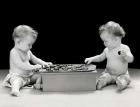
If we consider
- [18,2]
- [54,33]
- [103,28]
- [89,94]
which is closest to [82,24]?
[54,33]

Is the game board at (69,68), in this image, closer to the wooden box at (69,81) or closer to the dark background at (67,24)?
the wooden box at (69,81)

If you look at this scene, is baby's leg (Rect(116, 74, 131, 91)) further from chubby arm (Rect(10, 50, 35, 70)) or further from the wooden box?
chubby arm (Rect(10, 50, 35, 70))

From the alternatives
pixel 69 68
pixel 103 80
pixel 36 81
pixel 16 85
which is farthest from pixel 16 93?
pixel 103 80

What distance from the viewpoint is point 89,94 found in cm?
197

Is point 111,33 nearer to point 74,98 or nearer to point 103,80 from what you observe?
point 103,80

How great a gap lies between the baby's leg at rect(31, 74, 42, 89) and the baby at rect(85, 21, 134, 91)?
262 millimetres

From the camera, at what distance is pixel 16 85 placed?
79.3 inches

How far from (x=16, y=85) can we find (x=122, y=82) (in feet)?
1.55

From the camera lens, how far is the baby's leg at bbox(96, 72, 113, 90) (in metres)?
2.07

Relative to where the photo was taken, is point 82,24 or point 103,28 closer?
point 103,28

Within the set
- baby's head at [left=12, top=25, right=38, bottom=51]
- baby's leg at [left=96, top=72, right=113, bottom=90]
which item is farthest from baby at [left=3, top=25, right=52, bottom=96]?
baby's leg at [left=96, top=72, right=113, bottom=90]

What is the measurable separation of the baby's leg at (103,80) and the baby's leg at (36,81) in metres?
0.26

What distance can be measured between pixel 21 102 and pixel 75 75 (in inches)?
11.1

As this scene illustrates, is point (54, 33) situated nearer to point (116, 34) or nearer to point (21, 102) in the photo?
point (116, 34)
